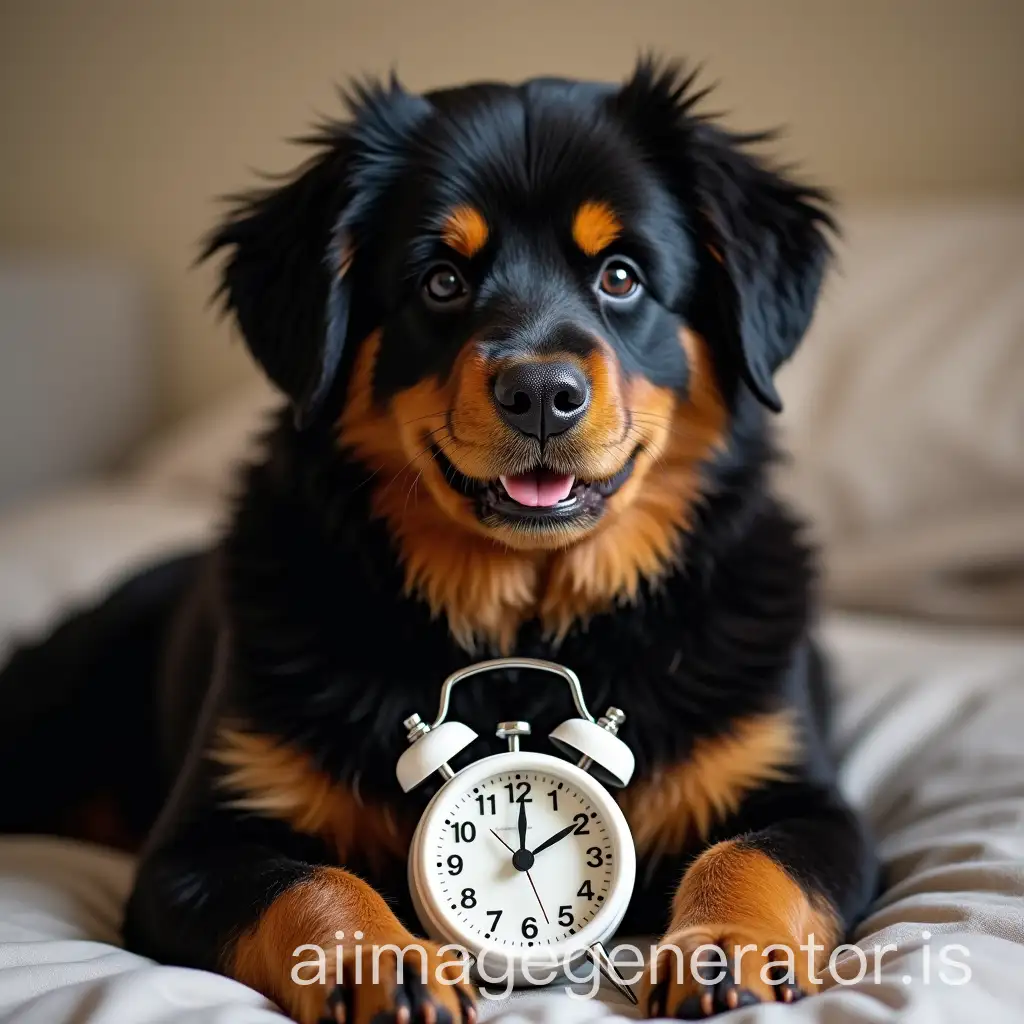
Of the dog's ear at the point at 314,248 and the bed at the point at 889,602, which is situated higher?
the dog's ear at the point at 314,248

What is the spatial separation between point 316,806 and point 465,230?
0.76m

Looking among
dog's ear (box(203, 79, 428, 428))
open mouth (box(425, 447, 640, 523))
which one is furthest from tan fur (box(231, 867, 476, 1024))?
dog's ear (box(203, 79, 428, 428))

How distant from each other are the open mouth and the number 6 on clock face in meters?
0.31

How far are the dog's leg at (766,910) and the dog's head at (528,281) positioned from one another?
1.43 feet

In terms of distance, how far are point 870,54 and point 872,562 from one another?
5.10 ft

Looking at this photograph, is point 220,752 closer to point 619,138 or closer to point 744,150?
point 619,138

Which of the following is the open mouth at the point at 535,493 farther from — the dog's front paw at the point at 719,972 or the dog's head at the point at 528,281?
the dog's front paw at the point at 719,972

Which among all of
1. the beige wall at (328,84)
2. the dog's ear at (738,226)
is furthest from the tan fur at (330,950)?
the beige wall at (328,84)

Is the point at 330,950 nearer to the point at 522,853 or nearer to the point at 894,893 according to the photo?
→ the point at 522,853

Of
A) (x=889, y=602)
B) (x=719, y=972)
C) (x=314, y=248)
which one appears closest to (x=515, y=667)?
(x=719, y=972)

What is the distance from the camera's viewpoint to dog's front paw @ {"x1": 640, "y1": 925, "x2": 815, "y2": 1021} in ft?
3.95

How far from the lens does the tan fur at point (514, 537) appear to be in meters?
1.60

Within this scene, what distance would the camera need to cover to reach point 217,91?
418 cm

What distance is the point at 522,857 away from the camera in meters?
1.40
